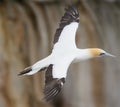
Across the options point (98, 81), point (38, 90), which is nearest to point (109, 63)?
point (98, 81)

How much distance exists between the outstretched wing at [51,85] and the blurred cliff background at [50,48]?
1037 millimetres

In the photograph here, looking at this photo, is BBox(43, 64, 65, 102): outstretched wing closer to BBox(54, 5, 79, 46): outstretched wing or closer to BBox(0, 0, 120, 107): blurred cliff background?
BBox(54, 5, 79, 46): outstretched wing

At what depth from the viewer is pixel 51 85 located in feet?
2.49

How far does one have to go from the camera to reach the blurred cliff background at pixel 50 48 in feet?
6.07

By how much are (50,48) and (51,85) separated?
1.14 m

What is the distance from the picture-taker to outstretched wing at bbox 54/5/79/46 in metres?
0.87

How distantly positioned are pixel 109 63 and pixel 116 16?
6.3 inches

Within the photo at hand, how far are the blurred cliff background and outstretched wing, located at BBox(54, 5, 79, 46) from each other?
33.5 inches

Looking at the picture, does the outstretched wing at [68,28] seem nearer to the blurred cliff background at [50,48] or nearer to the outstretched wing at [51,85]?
the outstretched wing at [51,85]

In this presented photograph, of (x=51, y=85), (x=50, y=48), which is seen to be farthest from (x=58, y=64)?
(x=50, y=48)

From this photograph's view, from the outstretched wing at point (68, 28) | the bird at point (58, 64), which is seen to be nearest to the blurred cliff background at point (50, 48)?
the outstretched wing at point (68, 28)

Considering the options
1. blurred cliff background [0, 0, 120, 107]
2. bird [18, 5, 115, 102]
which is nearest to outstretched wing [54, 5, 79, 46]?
bird [18, 5, 115, 102]

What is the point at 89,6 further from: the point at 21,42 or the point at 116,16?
the point at 21,42

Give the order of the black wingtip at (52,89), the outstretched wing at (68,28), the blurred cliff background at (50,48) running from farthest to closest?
the blurred cliff background at (50,48)
the outstretched wing at (68,28)
the black wingtip at (52,89)
